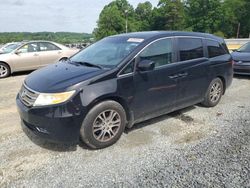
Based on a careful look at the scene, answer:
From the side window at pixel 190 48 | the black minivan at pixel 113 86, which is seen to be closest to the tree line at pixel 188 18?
the side window at pixel 190 48

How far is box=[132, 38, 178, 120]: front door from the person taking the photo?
13.2 ft

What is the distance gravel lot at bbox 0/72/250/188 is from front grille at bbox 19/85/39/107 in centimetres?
67

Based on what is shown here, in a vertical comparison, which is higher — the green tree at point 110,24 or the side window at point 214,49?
the green tree at point 110,24

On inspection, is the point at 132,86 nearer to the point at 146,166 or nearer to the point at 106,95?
the point at 106,95

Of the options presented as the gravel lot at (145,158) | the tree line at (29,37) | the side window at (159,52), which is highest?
the tree line at (29,37)

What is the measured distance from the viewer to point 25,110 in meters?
3.55

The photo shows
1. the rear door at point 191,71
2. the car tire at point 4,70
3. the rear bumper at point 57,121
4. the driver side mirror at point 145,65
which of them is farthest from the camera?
the car tire at point 4,70

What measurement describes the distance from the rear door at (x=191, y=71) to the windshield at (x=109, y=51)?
94 cm

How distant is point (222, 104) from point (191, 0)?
66.9 meters

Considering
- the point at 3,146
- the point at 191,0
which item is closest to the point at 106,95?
the point at 3,146

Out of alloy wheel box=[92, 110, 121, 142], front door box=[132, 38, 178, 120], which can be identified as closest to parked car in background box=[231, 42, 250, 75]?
front door box=[132, 38, 178, 120]

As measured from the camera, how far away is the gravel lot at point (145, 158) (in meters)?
3.03

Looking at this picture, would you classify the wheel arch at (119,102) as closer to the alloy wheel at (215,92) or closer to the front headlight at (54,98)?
the front headlight at (54,98)

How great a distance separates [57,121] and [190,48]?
2899mm
